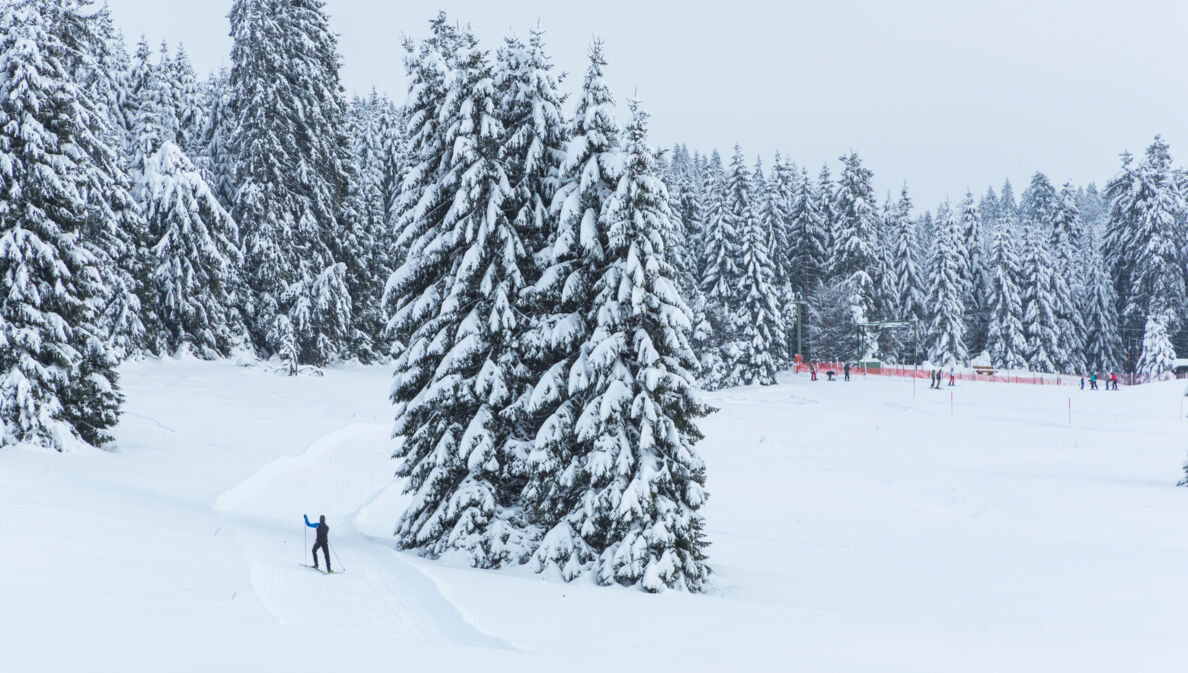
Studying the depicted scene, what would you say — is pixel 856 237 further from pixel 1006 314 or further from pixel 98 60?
pixel 98 60

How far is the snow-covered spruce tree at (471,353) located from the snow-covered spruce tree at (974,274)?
7043cm

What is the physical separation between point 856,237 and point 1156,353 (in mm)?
23877

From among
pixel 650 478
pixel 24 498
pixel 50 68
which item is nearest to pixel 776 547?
pixel 650 478

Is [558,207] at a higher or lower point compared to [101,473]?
higher

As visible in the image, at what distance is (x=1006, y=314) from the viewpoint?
75.3 meters

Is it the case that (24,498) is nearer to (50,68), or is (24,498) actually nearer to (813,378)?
(50,68)

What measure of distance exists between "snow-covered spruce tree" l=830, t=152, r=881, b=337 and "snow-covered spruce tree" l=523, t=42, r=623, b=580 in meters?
53.6

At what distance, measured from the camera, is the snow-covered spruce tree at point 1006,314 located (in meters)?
74.8

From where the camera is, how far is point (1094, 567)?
19.3m

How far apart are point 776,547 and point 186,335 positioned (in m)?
34.5

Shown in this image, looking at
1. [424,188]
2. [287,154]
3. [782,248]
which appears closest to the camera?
[424,188]

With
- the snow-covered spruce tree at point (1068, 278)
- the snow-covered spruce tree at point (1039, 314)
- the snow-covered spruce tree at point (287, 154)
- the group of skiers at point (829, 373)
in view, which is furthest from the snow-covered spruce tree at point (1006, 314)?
the snow-covered spruce tree at point (287, 154)

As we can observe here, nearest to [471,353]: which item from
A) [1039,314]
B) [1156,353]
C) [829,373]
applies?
[829,373]

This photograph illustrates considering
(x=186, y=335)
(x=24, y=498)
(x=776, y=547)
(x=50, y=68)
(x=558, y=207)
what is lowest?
(x=776, y=547)
